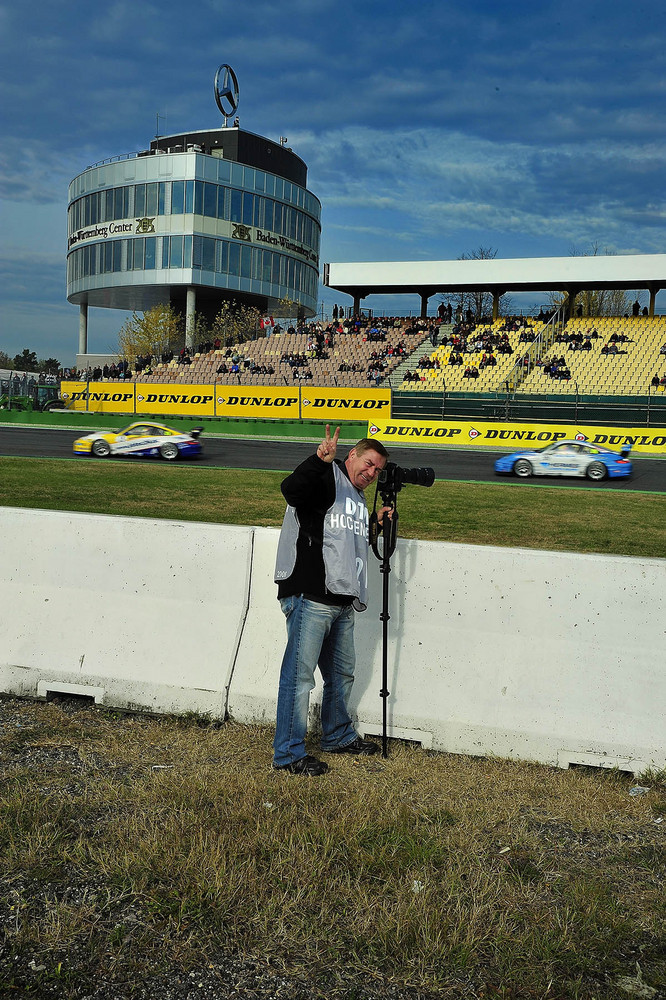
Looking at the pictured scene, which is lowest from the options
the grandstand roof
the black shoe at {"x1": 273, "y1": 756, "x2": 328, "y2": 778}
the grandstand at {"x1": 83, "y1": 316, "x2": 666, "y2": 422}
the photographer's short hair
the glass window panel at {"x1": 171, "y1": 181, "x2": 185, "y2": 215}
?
the black shoe at {"x1": 273, "y1": 756, "x2": 328, "y2": 778}

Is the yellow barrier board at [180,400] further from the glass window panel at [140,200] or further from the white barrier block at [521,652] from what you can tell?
the white barrier block at [521,652]

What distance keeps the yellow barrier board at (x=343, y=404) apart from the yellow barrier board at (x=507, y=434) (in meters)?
2.09

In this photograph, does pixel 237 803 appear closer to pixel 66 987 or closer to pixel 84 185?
pixel 66 987

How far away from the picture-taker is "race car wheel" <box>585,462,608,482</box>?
2390 cm

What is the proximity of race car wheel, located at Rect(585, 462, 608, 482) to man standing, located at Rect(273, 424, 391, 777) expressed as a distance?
20546 millimetres

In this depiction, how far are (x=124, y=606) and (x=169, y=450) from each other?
826 inches

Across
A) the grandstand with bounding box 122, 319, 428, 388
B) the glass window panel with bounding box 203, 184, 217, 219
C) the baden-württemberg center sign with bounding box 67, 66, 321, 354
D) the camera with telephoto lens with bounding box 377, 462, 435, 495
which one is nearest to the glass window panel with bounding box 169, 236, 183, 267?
the baden-württemberg center sign with bounding box 67, 66, 321, 354

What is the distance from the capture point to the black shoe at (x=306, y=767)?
4.54 meters

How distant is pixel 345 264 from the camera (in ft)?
168

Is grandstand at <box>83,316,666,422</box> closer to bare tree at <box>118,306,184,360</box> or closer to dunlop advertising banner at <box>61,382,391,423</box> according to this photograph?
dunlop advertising banner at <box>61,382,391,423</box>

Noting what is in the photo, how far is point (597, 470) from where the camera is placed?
78.6ft

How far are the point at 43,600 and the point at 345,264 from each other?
48.2 metres

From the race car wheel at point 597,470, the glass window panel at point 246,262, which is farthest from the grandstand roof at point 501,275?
the race car wheel at point 597,470

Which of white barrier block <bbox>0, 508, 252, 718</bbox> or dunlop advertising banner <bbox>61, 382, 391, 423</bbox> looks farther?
dunlop advertising banner <bbox>61, 382, 391, 423</bbox>
